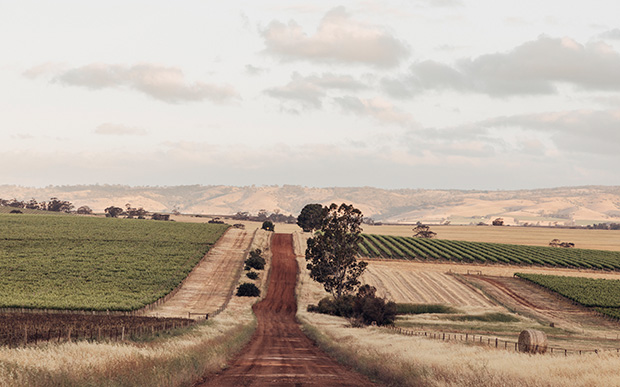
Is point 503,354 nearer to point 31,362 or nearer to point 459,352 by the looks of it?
point 459,352

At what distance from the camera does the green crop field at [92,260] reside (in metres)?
62.9

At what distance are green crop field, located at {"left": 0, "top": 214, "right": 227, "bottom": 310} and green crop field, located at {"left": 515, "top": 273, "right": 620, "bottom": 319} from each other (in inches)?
2175

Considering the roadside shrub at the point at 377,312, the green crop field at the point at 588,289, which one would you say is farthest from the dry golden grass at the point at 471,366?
the green crop field at the point at 588,289

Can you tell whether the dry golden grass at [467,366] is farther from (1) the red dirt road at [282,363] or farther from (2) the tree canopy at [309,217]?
(2) the tree canopy at [309,217]

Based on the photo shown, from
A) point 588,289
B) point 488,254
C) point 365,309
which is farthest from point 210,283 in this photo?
point 488,254

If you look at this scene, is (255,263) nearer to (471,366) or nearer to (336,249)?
(336,249)

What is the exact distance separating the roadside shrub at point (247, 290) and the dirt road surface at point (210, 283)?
5.56ft

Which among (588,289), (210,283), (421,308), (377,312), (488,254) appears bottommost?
(421,308)

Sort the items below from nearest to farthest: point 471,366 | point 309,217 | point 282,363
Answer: point 471,366, point 282,363, point 309,217

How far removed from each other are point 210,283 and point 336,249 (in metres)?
20.7

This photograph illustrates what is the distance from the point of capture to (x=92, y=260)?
3393 inches

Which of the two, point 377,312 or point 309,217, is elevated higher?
point 309,217

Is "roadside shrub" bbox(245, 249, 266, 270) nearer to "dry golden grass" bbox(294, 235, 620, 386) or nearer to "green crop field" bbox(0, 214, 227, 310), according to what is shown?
"green crop field" bbox(0, 214, 227, 310)

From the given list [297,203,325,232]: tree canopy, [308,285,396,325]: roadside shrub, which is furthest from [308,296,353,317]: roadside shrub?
[297,203,325,232]: tree canopy
